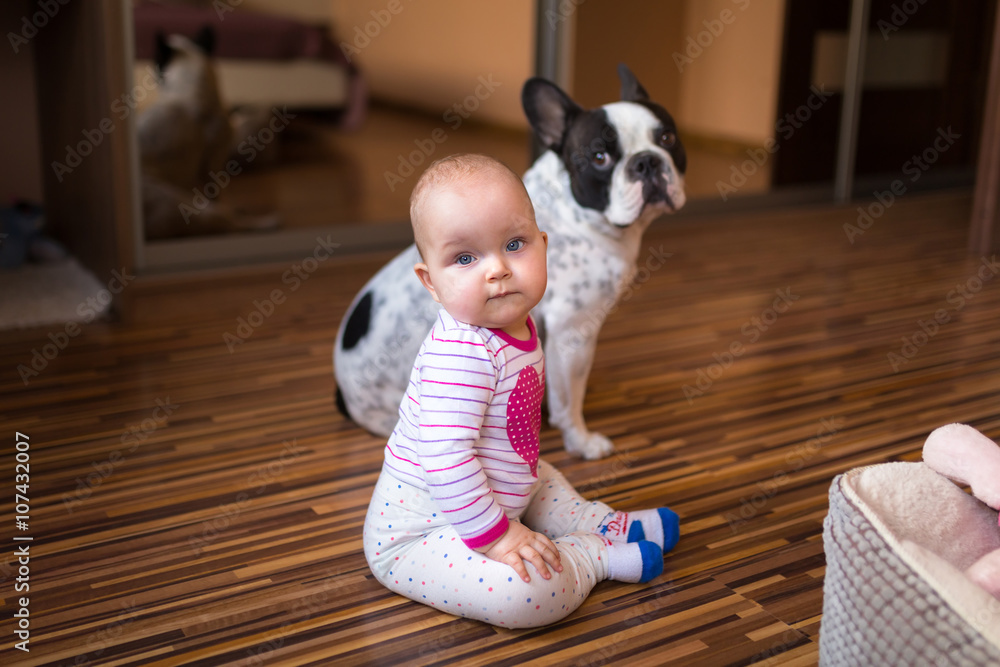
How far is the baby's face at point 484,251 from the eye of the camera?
115cm

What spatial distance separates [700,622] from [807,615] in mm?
141

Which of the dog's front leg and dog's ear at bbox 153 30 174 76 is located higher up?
dog's ear at bbox 153 30 174 76

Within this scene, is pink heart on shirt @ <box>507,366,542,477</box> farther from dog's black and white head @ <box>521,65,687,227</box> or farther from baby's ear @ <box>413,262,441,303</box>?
dog's black and white head @ <box>521,65,687,227</box>

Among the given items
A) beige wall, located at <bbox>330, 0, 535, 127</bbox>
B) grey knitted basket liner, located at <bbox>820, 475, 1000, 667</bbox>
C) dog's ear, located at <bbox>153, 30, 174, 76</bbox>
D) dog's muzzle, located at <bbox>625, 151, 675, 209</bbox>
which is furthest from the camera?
beige wall, located at <bbox>330, 0, 535, 127</bbox>

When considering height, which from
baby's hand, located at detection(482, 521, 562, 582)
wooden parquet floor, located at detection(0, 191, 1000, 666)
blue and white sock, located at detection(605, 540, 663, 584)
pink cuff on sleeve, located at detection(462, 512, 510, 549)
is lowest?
wooden parquet floor, located at detection(0, 191, 1000, 666)

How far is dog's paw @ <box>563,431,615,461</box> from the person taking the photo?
1.75m

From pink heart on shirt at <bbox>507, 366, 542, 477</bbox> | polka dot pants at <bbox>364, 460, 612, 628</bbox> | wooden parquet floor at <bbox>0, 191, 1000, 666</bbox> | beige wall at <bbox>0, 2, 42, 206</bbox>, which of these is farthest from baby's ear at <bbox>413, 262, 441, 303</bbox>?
beige wall at <bbox>0, 2, 42, 206</bbox>

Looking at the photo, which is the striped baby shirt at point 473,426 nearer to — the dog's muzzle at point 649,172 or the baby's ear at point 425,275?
the baby's ear at point 425,275

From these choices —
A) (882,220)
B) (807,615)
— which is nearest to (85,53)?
(807,615)

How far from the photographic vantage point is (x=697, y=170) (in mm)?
3850

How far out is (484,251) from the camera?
1.18 meters

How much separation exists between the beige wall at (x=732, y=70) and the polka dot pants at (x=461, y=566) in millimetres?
2657

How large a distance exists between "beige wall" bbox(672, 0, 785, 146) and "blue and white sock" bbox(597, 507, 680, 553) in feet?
8.40

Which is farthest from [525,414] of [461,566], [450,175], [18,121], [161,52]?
A: [18,121]
